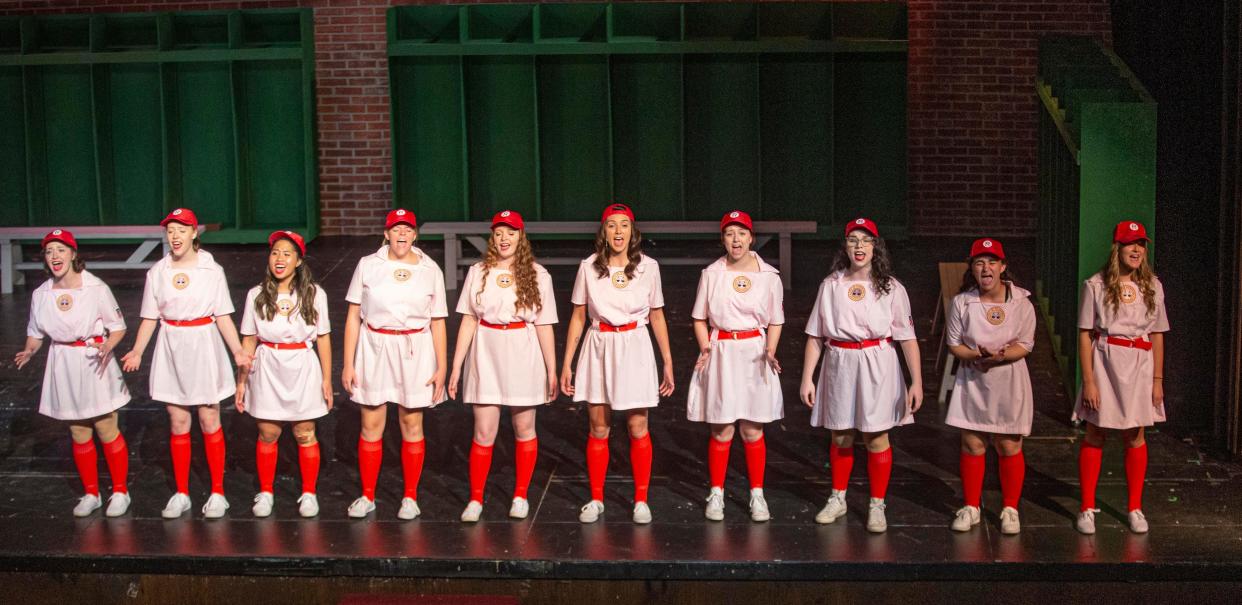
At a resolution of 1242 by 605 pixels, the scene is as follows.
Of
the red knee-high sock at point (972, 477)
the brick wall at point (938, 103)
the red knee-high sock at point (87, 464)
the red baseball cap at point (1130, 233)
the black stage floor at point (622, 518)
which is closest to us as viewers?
the black stage floor at point (622, 518)

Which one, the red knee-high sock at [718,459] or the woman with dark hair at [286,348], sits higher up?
the woman with dark hair at [286,348]

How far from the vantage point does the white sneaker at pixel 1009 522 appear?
6.54 metres

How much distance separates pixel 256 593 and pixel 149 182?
7924 mm

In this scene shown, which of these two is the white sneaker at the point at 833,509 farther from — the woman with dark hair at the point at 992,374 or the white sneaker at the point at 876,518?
the woman with dark hair at the point at 992,374

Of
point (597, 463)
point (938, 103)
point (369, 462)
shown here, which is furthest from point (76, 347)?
point (938, 103)

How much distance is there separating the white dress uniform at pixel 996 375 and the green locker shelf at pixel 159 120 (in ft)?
25.7

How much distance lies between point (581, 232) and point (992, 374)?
18.2 ft

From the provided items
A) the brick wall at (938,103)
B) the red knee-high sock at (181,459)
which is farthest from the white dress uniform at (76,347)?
the brick wall at (938,103)

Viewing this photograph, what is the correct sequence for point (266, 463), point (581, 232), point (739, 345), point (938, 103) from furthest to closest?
point (938, 103) < point (581, 232) < point (266, 463) < point (739, 345)

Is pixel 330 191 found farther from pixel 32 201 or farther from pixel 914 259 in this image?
pixel 914 259

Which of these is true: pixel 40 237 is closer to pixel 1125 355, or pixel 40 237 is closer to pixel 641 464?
pixel 641 464

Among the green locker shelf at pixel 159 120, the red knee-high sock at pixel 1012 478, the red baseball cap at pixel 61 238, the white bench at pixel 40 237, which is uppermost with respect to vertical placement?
the green locker shelf at pixel 159 120

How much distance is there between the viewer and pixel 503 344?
6.74m

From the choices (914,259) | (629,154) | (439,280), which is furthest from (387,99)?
(439,280)
